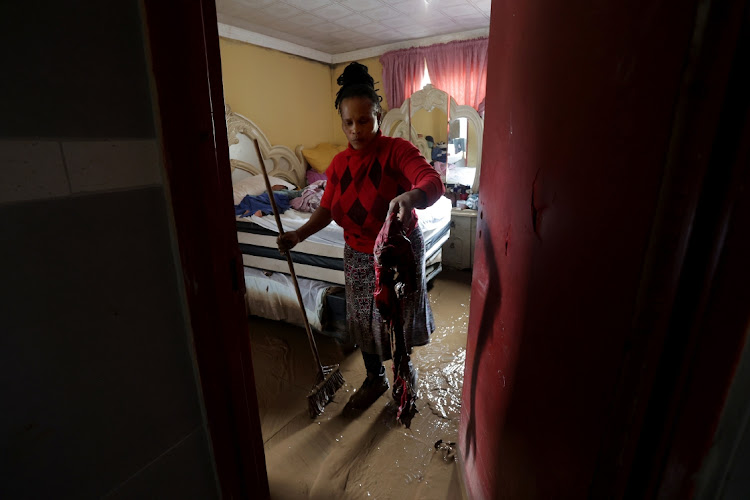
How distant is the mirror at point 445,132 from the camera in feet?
14.0

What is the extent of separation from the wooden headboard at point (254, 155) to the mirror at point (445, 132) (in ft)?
4.55

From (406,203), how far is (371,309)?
660mm

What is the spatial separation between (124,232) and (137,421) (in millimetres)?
358

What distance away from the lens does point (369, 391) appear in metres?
2.02

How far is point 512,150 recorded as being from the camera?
0.96 meters

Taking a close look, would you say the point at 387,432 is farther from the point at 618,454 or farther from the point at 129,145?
the point at 129,145

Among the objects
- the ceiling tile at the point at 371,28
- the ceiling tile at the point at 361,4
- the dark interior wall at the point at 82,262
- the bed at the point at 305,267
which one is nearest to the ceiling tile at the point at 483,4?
the ceiling tile at the point at 361,4

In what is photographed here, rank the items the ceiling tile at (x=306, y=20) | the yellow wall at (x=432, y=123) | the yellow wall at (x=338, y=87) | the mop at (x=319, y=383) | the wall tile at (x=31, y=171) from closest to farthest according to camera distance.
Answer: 1. the wall tile at (x=31, y=171)
2. the mop at (x=319, y=383)
3. the ceiling tile at (x=306, y=20)
4. the yellow wall at (x=432, y=123)
5. the yellow wall at (x=338, y=87)

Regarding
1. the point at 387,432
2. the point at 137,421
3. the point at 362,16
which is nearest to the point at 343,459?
the point at 387,432

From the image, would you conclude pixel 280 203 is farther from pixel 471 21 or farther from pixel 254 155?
pixel 471 21

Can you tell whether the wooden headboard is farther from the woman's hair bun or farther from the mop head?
the mop head

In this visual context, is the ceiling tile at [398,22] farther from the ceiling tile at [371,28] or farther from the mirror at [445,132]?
the mirror at [445,132]

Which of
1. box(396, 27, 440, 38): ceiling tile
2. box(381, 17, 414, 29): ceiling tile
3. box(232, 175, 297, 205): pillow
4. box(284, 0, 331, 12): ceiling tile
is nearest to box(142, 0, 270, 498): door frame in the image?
box(232, 175, 297, 205): pillow

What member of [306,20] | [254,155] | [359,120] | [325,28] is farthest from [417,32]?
[359,120]
